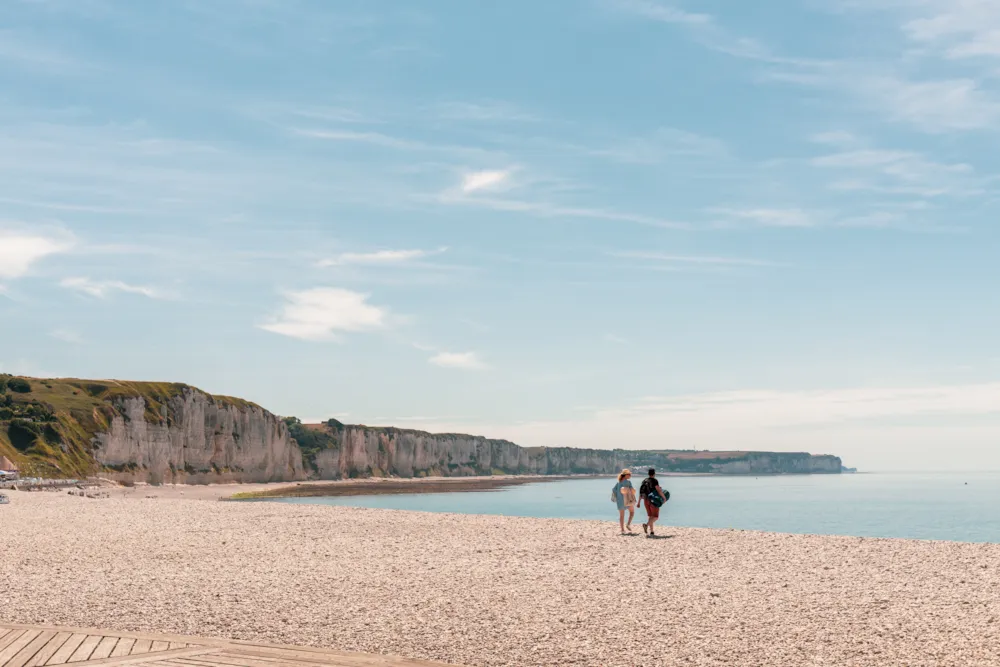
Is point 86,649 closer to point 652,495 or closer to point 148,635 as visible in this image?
point 148,635

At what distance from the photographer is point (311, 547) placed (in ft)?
78.4

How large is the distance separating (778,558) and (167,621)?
554 inches

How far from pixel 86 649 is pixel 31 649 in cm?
68

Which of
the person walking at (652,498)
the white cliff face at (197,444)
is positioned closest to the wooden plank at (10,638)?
the person walking at (652,498)

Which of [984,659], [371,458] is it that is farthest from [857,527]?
[371,458]

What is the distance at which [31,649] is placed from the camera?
10836mm

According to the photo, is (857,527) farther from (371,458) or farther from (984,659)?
(371,458)

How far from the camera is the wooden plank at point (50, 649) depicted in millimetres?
10172

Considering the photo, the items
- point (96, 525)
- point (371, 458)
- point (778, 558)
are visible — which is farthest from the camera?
point (371, 458)

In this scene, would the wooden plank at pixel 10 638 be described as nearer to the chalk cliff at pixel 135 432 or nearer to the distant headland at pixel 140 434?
the chalk cliff at pixel 135 432

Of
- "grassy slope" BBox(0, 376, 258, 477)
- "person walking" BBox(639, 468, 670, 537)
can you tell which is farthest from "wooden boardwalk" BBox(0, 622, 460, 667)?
"grassy slope" BBox(0, 376, 258, 477)

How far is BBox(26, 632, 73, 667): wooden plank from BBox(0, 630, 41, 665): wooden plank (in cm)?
28

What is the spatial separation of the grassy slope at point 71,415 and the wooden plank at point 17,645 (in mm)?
88771

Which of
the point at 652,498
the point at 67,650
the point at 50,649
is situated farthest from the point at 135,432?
the point at 67,650
